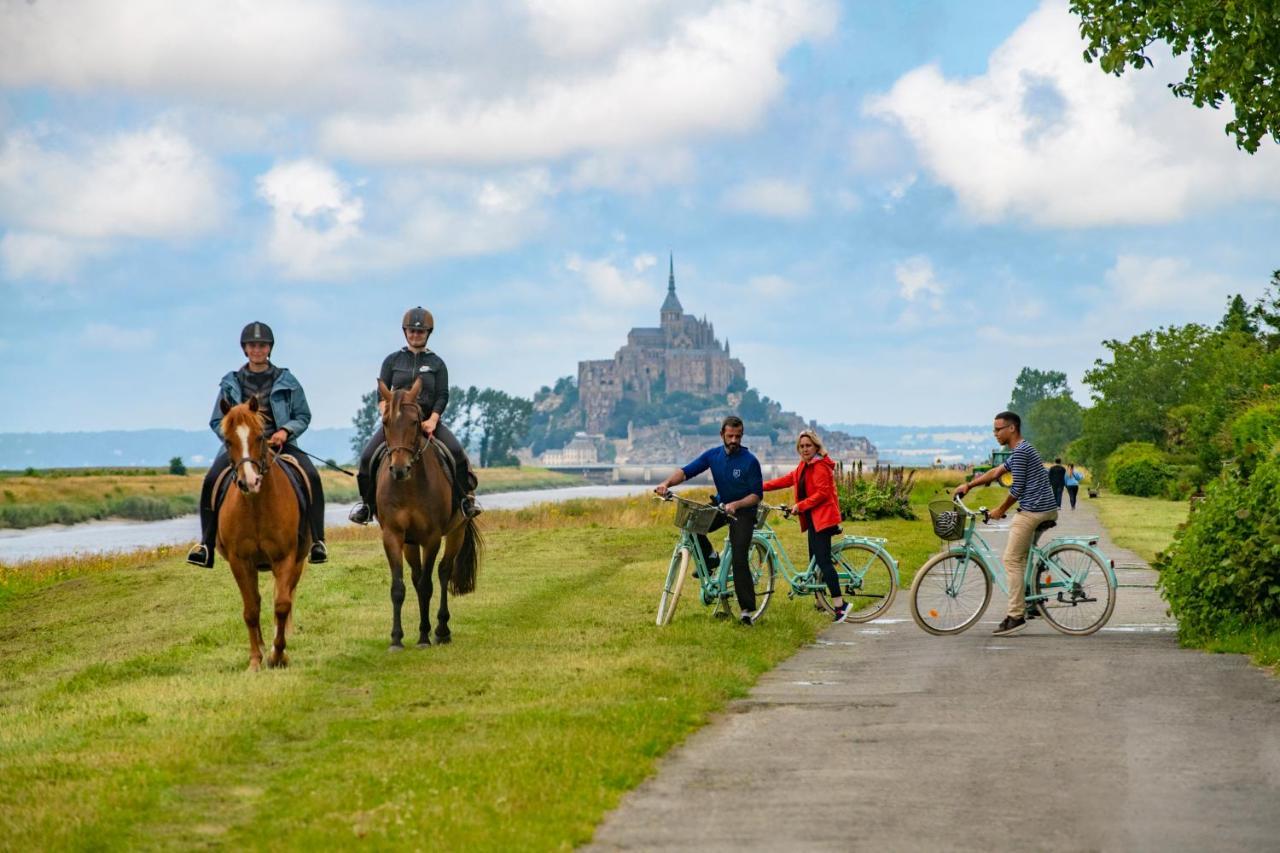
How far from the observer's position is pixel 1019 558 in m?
15.0

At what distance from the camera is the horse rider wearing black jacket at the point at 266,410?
45.4 ft

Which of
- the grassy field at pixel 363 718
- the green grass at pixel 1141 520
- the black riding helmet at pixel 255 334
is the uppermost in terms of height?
Answer: the black riding helmet at pixel 255 334

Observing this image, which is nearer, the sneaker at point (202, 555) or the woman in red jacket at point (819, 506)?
the sneaker at point (202, 555)

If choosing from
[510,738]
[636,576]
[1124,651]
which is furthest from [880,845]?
[636,576]

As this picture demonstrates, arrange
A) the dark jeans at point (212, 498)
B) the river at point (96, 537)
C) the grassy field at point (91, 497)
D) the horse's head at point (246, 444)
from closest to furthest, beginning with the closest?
the horse's head at point (246, 444) → the dark jeans at point (212, 498) → the river at point (96, 537) → the grassy field at point (91, 497)

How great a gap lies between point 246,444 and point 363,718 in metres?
3.21

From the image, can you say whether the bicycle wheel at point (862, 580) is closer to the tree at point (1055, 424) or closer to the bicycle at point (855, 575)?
the bicycle at point (855, 575)

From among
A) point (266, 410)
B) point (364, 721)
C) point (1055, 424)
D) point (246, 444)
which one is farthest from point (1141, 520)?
point (1055, 424)

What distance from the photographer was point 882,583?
16.4 metres

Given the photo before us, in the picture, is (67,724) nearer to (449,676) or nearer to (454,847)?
(449,676)

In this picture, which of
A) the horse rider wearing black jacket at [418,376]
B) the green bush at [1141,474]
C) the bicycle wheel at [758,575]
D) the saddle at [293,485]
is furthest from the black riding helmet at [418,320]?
the green bush at [1141,474]

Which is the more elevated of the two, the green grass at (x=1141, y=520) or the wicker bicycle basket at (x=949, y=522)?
the wicker bicycle basket at (x=949, y=522)

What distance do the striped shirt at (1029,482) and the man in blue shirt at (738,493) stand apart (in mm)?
2364

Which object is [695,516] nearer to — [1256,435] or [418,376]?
[418,376]
